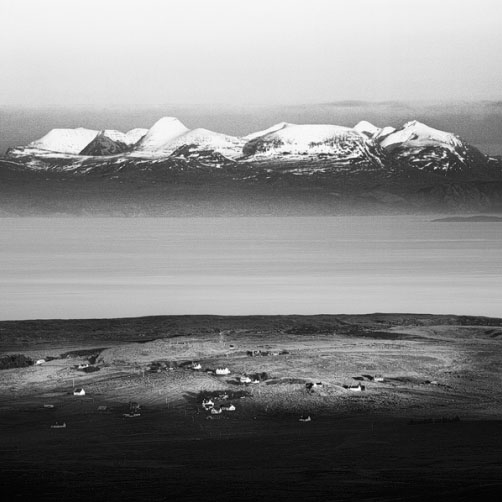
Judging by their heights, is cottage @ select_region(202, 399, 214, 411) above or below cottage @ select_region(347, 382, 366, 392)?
below

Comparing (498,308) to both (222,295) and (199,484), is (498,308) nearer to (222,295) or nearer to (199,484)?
(222,295)

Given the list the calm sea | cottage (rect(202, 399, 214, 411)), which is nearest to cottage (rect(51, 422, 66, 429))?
cottage (rect(202, 399, 214, 411))

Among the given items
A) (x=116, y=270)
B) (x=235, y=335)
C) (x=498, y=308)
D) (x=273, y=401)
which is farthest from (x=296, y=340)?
(x=116, y=270)

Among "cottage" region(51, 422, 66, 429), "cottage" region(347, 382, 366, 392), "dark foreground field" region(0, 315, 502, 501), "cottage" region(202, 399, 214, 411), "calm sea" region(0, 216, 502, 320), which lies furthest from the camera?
"calm sea" region(0, 216, 502, 320)

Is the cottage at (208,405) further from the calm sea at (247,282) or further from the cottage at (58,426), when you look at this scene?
the calm sea at (247,282)

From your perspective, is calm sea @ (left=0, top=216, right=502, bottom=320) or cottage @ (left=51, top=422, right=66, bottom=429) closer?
cottage @ (left=51, top=422, right=66, bottom=429)

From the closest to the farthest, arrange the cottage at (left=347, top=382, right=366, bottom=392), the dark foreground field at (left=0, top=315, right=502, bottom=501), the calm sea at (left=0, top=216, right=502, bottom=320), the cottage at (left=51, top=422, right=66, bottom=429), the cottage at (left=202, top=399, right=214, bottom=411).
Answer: the dark foreground field at (left=0, top=315, right=502, bottom=501), the cottage at (left=51, top=422, right=66, bottom=429), the cottage at (left=202, top=399, right=214, bottom=411), the cottage at (left=347, top=382, right=366, bottom=392), the calm sea at (left=0, top=216, right=502, bottom=320)

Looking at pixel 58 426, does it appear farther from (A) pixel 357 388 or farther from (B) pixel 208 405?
(A) pixel 357 388

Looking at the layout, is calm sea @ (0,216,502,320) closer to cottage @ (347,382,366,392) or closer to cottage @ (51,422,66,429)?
cottage @ (347,382,366,392)

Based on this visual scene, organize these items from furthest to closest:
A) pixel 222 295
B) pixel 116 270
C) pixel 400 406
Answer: pixel 116 270, pixel 222 295, pixel 400 406
